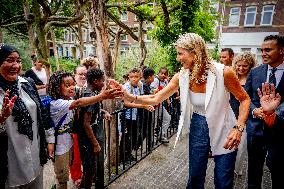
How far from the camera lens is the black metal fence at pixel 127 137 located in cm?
391

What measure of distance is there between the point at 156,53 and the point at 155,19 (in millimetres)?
11269

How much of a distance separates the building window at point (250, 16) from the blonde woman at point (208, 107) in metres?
25.9

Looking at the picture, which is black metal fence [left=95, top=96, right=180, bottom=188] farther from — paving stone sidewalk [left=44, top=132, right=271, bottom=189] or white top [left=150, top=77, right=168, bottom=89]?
white top [left=150, top=77, right=168, bottom=89]

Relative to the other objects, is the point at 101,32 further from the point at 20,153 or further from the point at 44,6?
the point at 44,6

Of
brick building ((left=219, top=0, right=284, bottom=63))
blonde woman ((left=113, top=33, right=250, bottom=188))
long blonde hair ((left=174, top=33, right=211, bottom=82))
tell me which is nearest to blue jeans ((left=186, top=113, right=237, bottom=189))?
blonde woman ((left=113, top=33, right=250, bottom=188))

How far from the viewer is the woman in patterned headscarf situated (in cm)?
225

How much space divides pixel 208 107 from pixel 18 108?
6.25 ft

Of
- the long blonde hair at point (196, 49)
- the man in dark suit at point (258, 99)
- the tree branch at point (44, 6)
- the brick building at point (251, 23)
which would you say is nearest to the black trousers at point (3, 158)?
the long blonde hair at point (196, 49)

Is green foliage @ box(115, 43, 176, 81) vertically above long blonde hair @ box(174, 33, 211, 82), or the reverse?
long blonde hair @ box(174, 33, 211, 82)

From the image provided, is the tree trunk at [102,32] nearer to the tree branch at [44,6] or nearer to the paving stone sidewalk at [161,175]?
the paving stone sidewalk at [161,175]

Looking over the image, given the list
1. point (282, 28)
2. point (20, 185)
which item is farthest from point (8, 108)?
point (282, 28)

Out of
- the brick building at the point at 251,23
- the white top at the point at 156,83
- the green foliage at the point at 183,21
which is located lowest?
the white top at the point at 156,83

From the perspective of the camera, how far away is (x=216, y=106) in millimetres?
2629

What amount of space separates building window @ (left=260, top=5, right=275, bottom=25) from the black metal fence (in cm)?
2229
